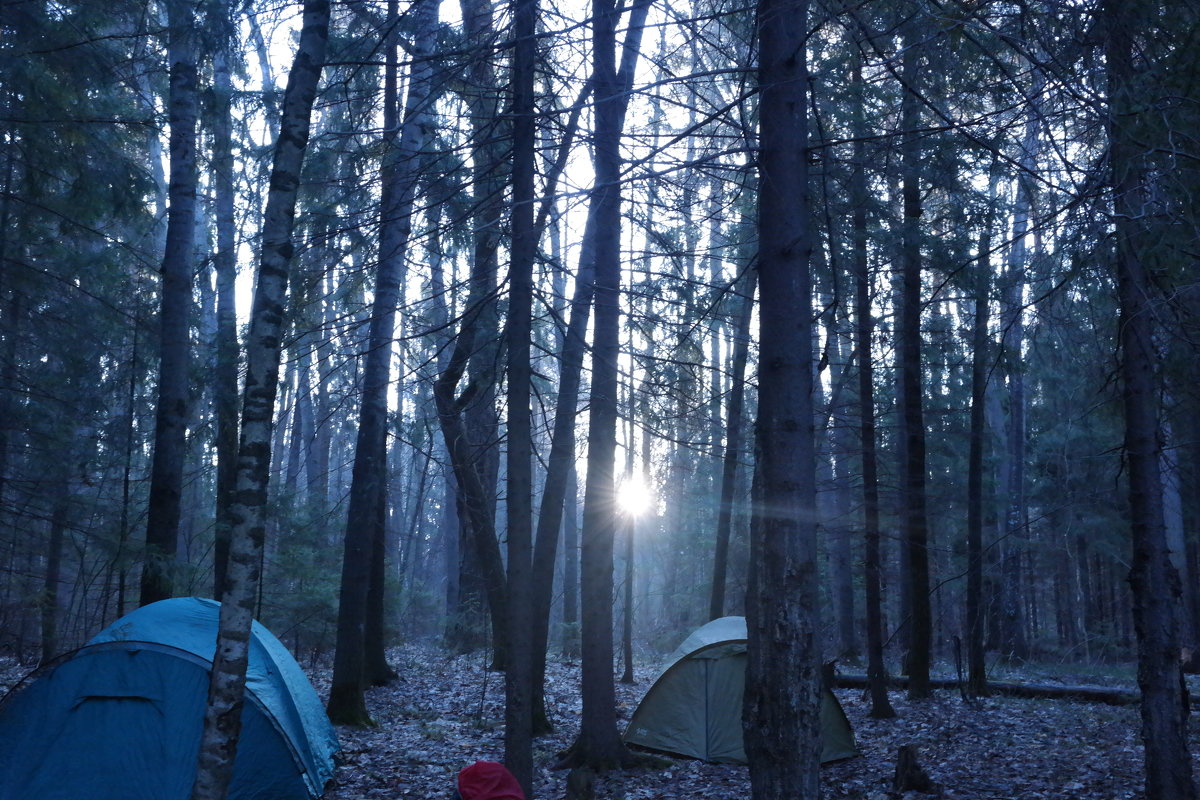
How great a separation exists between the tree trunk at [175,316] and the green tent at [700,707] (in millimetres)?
6176

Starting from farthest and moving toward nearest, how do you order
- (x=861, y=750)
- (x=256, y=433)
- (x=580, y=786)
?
1. (x=861, y=750)
2. (x=580, y=786)
3. (x=256, y=433)

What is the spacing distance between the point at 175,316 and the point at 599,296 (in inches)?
218

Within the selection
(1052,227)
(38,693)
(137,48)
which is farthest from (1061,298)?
(137,48)

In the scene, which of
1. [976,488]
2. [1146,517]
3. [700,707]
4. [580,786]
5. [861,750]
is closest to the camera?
[1146,517]

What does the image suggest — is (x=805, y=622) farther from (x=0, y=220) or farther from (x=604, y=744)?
(x=0, y=220)

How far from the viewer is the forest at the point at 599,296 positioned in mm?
5691

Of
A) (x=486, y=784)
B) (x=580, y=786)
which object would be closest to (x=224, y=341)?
(x=580, y=786)

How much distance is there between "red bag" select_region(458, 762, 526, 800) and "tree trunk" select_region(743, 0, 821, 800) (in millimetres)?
1315

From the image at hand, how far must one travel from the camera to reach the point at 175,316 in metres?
11.3

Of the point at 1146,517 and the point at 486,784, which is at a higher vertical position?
the point at 1146,517

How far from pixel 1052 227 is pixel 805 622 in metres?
3.60

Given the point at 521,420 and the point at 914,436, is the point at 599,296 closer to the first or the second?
the point at 521,420

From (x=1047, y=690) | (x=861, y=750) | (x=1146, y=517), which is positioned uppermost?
(x=1146, y=517)

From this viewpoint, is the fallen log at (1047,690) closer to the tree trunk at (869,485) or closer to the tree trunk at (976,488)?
the tree trunk at (976,488)
